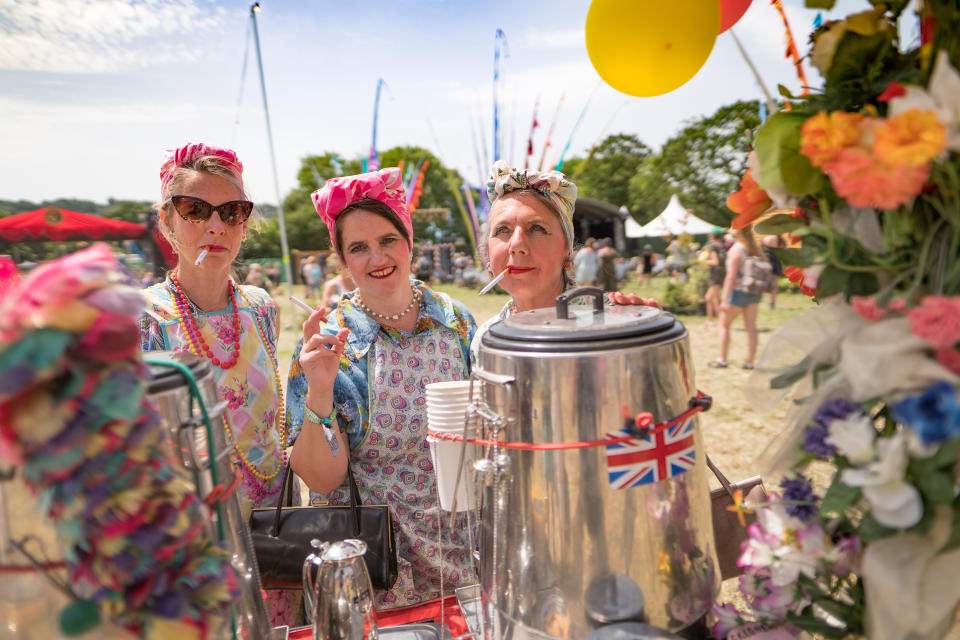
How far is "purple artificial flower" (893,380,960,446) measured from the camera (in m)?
0.78

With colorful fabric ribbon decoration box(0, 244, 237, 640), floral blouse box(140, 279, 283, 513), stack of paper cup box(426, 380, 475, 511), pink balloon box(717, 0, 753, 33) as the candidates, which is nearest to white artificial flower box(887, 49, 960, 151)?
pink balloon box(717, 0, 753, 33)

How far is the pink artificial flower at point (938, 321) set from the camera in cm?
79

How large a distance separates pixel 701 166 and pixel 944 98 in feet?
67.0

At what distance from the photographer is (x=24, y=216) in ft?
18.6

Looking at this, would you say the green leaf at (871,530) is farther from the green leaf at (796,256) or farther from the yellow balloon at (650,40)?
the yellow balloon at (650,40)

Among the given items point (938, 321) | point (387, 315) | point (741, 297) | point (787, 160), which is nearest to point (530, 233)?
point (387, 315)

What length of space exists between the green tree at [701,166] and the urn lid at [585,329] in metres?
17.1

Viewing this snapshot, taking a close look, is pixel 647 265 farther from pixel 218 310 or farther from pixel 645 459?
pixel 645 459

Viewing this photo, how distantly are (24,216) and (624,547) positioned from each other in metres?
6.75

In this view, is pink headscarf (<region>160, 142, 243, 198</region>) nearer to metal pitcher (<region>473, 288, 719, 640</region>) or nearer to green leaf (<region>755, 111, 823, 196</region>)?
metal pitcher (<region>473, 288, 719, 640</region>)

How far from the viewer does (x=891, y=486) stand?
847mm

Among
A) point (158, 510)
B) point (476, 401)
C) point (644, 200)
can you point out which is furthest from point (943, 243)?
point (644, 200)

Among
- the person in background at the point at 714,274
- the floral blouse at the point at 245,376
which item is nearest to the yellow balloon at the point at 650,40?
the floral blouse at the point at 245,376

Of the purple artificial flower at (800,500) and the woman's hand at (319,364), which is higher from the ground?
the woman's hand at (319,364)
